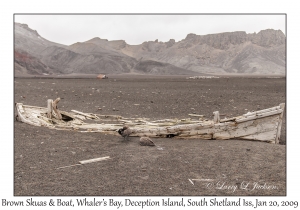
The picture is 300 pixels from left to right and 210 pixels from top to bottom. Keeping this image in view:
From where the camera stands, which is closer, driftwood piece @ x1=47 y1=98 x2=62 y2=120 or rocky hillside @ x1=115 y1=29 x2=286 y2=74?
driftwood piece @ x1=47 y1=98 x2=62 y2=120

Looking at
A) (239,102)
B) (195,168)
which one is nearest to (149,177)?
(195,168)

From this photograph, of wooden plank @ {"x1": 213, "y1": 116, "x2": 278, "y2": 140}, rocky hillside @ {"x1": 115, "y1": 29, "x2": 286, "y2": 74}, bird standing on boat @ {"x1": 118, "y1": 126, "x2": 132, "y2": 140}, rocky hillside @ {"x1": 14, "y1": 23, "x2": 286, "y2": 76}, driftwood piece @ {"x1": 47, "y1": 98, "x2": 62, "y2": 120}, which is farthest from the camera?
rocky hillside @ {"x1": 115, "y1": 29, "x2": 286, "y2": 74}

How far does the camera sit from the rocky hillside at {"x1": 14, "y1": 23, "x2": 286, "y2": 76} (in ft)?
367

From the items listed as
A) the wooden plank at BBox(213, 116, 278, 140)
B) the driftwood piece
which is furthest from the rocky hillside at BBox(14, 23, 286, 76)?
the wooden plank at BBox(213, 116, 278, 140)

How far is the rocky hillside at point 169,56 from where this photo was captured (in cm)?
11184

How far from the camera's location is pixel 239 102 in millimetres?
17578

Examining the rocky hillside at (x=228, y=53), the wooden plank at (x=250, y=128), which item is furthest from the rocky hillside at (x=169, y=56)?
the wooden plank at (x=250, y=128)

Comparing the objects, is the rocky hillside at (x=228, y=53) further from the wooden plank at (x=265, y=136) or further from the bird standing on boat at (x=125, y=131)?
the bird standing on boat at (x=125, y=131)

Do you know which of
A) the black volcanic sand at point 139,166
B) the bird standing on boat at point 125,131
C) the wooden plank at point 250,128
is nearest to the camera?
the black volcanic sand at point 139,166

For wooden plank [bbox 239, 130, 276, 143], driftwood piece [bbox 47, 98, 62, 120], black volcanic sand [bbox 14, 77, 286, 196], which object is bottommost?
black volcanic sand [bbox 14, 77, 286, 196]

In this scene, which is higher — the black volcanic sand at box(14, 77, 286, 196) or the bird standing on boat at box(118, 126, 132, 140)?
the bird standing on boat at box(118, 126, 132, 140)

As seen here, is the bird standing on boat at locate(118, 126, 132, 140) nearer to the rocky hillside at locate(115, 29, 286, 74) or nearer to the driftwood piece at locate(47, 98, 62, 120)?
the driftwood piece at locate(47, 98, 62, 120)

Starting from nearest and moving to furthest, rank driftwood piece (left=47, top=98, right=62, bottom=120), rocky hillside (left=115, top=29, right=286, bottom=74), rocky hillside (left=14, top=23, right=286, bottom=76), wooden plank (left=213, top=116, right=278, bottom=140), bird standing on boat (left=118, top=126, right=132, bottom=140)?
1. wooden plank (left=213, top=116, right=278, bottom=140)
2. bird standing on boat (left=118, top=126, right=132, bottom=140)
3. driftwood piece (left=47, top=98, right=62, bottom=120)
4. rocky hillside (left=14, top=23, right=286, bottom=76)
5. rocky hillside (left=115, top=29, right=286, bottom=74)

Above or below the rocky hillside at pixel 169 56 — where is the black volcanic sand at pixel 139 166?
below
